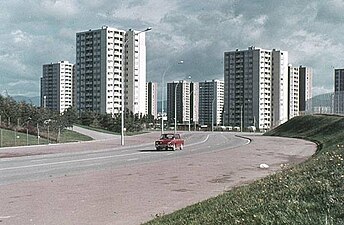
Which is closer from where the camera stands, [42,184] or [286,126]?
[42,184]

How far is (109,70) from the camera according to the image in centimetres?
10181

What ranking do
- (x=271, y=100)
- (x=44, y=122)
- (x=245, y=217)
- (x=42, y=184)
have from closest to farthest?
(x=245, y=217) < (x=42, y=184) < (x=44, y=122) < (x=271, y=100)

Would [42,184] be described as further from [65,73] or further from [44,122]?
[65,73]

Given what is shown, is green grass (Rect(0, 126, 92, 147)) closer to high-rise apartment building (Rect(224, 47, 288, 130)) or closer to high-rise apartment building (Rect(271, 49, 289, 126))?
high-rise apartment building (Rect(224, 47, 288, 130))

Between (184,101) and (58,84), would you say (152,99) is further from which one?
(58,84)

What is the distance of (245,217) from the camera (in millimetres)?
6891

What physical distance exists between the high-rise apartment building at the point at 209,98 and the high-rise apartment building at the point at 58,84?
46.0 m

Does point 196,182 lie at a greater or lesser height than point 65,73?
lesser

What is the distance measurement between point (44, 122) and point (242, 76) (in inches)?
3600

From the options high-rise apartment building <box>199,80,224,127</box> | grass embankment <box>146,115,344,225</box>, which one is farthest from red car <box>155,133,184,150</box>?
high-rise apartment building <box>199,80,224,127</box>

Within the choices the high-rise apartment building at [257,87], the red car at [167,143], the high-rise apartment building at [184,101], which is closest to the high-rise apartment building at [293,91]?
the high-rise apartment building at [257,87]

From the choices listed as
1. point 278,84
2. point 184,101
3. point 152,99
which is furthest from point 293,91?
point 152,99

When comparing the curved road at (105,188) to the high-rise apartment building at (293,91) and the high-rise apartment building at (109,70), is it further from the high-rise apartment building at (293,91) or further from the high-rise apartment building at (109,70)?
the high-rise apartment building at (293,91)

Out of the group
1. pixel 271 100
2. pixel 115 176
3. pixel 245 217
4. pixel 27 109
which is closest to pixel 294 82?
pixel 271 100
